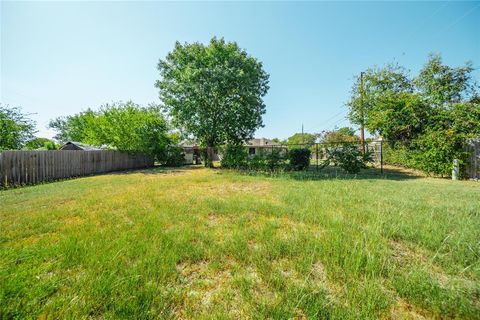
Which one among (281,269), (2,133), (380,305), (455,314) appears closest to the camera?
(455,314)

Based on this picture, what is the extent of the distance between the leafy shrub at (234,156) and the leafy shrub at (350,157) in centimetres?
626

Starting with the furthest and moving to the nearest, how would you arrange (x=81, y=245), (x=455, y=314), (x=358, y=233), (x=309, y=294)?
(x=358, y=233) < (x=81, y=245) < (x=309, y=294) < (x=455, y=314)

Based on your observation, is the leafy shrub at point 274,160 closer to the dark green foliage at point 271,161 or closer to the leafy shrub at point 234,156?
the dark green foliage at point 271,161

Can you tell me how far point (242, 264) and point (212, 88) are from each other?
12.2m

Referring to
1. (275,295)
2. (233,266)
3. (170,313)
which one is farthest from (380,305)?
(170,313)

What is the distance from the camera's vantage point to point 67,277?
80.2 inches

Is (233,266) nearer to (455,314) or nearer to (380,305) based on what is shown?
(380,305)

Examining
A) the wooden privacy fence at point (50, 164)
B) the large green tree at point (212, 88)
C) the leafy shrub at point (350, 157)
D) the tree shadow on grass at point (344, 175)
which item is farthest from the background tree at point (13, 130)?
the leafy shrub at point (350, 157)

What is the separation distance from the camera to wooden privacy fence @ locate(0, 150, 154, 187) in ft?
27.0

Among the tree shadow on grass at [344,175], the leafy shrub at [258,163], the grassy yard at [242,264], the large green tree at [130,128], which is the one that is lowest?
the grassy yard at [242,264]

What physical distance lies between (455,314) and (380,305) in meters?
0.56

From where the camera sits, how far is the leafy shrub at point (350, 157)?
11117mm

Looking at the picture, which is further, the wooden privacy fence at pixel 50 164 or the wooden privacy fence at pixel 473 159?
the wooden privacy fence at pixel 473 159

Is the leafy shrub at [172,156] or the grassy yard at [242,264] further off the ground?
the leafy shrub at [172,156]
